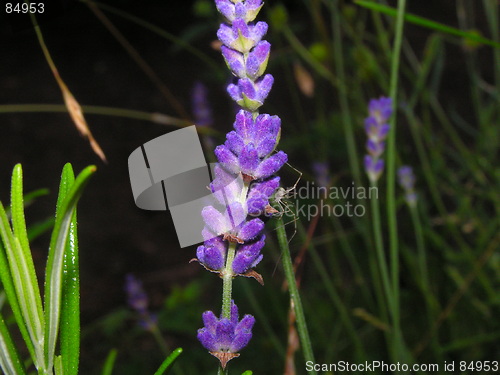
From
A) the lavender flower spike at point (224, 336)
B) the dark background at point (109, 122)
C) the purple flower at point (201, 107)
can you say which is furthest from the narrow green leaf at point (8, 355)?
the dark background at point (109, 122)

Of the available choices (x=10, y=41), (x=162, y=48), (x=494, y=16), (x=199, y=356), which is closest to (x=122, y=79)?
(x=162, y=48)

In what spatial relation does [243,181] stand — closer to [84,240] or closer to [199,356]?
[199,356]

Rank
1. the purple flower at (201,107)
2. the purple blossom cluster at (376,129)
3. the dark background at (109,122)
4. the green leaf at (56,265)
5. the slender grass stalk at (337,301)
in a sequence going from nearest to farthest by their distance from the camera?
1. the green leaf at (56,265)
2. the purple blossom cluster at (376,129)
3. the slender grass stalk at (337,301)
4. the purple flower at (201,107)
5. the dark background at (109,122)

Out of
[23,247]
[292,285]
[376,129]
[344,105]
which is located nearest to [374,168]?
[376,129]

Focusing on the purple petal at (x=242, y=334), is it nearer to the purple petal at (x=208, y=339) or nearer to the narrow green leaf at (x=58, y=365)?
the purple petal at (x=208, y=339)

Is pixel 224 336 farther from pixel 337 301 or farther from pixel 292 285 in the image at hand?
pixel 337 301
